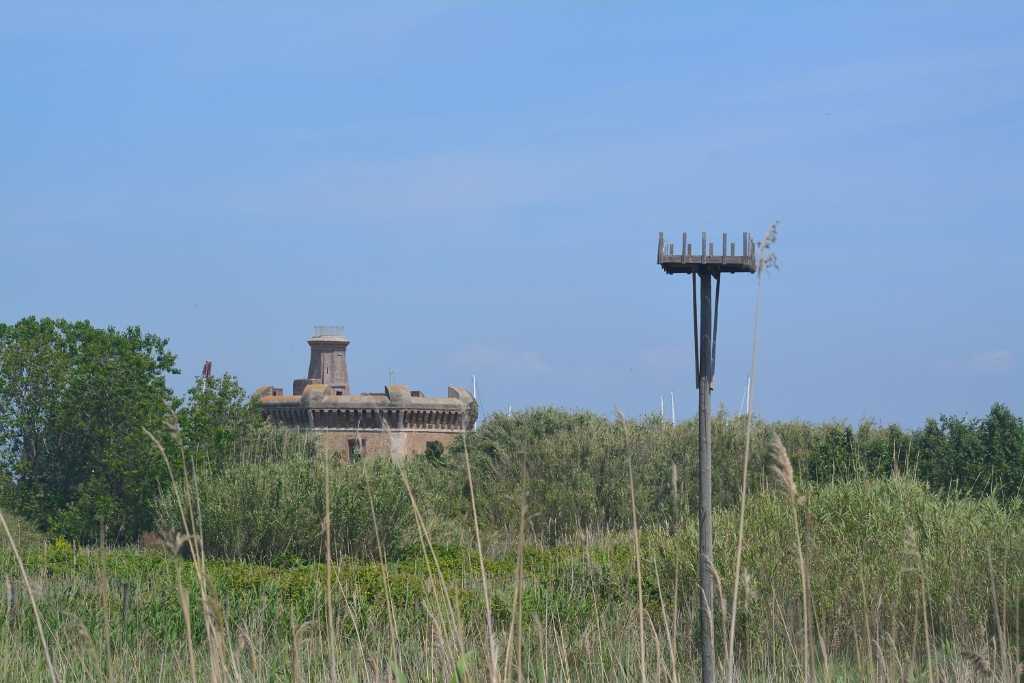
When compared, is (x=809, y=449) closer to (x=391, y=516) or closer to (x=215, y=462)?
(x=391, y=516)

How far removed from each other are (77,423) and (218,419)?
318 cm

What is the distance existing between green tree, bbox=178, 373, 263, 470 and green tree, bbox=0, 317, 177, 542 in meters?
Result: 0.94

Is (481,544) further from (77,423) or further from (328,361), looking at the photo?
(328,361)

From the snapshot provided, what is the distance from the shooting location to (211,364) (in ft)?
83.0

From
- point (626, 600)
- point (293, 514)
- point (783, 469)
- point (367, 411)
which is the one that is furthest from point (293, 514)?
point (367, 411)

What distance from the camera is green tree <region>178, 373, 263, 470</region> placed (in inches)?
870

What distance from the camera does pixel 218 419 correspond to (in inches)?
940

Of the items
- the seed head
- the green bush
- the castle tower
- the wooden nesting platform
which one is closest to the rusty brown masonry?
the castle tower

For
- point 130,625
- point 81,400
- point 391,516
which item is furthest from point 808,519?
point 81,400

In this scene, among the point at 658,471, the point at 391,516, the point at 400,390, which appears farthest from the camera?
the point at 400,390

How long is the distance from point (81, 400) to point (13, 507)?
2354mm

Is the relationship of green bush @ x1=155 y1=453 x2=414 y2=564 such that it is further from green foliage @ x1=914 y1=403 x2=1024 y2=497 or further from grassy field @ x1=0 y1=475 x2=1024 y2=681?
green foliage @ x1=914 y1=403 x2=1024 y2=497

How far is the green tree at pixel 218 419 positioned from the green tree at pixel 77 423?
3.08ft

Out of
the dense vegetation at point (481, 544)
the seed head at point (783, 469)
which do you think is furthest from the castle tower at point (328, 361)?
the seed head at point (783, 469)
